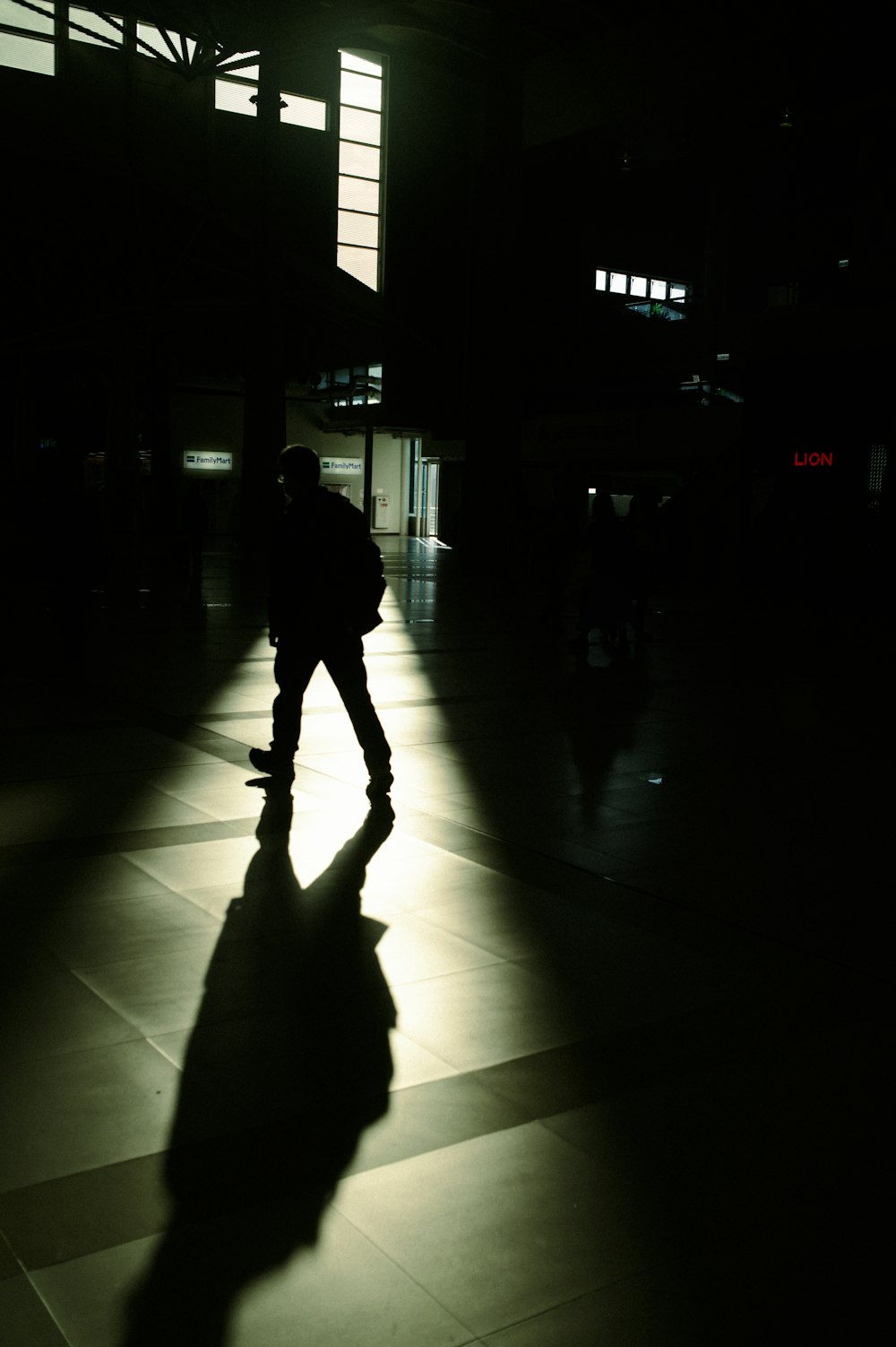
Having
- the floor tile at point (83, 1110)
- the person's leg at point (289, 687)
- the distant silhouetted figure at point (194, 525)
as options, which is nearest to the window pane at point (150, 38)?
the distant silhouetted figure at point (194, 525)

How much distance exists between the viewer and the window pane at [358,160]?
45.9 m

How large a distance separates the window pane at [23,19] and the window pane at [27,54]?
0.14m

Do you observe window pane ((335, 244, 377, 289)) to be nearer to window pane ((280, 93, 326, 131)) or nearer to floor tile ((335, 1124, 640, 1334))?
window pane ((280, 93, 326, 131))

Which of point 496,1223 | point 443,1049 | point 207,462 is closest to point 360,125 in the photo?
point 207,462

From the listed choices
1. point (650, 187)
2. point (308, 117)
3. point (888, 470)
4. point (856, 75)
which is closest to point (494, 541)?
point (888, 470)

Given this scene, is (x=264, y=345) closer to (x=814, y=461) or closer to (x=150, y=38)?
(x=814, y=461)

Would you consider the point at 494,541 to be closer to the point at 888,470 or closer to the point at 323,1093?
the point at 888,470

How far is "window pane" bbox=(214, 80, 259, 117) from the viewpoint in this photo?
1631 inches

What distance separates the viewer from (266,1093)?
3.39 metres

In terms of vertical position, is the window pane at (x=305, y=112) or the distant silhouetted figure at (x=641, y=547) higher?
the window pane at (x=305, y=112)

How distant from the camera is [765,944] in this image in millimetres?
4637

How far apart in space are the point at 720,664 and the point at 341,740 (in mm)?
5869

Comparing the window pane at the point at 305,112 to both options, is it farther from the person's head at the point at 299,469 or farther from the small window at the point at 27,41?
the person's head at the point at 299,469

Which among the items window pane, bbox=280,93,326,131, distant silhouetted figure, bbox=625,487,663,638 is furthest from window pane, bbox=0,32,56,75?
distant silhouetted figure, bbox=625,487,663,638
